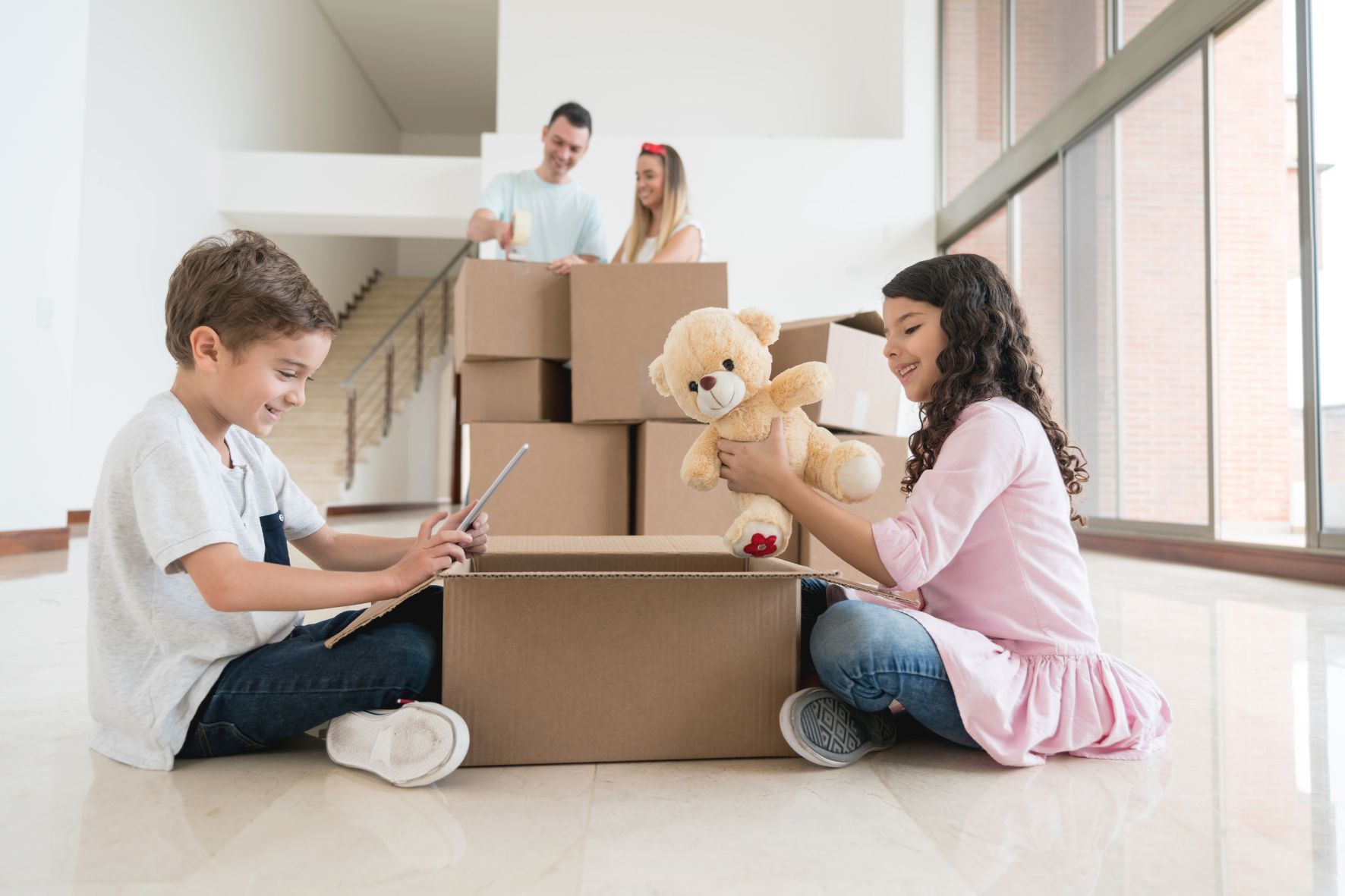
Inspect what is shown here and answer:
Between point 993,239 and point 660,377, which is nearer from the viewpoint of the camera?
point 660,377

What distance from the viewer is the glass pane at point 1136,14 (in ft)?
13.1

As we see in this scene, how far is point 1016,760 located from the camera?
1.07m

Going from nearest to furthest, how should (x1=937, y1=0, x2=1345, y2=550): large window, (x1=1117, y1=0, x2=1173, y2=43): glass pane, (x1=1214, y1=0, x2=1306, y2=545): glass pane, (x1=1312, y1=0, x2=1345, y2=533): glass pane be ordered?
1. (x1=1312, y1=0, x2=1345, y2=533): glass pane
2. (x1=937, y1=0, x2=1345, y2=550): large window
3. (x1=1214, y1=0, x2=1306, y2=545): glass pane
4. (x1=1117, y1=0, x2=1173, y2=43): glass pane

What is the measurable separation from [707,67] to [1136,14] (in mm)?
3338

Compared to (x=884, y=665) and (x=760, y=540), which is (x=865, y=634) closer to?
(x=884, y=665)

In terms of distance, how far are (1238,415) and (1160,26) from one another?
1640 millimetres

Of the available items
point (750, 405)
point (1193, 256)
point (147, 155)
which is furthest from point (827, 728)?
point (147, 155)

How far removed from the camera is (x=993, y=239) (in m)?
5.80

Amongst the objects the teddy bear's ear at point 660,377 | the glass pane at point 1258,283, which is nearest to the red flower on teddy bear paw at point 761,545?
the teddy bear's ear at point 660,377

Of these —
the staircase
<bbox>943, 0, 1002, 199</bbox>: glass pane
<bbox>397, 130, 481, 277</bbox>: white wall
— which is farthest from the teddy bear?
<bbox>397, 130, 481, 277</bbox>: white wall

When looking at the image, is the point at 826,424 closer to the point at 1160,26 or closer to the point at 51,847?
the point at 51,847

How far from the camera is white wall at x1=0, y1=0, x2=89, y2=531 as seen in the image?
3607 mm

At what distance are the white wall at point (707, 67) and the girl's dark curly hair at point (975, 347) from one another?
580 cm

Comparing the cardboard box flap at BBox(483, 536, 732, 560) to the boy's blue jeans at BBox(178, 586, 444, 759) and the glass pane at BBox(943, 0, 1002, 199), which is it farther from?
the glass pane at BBox(943, 0, 1002, 199)
